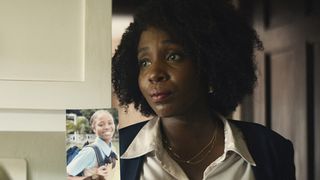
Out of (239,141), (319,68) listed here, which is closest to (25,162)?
(239,141)

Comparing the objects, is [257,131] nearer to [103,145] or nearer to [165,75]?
[165,75]

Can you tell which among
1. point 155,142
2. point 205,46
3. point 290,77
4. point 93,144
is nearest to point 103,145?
point 93,144

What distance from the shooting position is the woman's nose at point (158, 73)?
1033 millimetres

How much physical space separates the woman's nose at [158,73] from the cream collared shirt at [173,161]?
11 centimetres

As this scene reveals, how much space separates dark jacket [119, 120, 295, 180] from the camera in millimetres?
1051

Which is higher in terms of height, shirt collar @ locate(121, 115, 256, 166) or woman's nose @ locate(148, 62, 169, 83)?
woman's nose @ locate(148, 62, 169, 83)

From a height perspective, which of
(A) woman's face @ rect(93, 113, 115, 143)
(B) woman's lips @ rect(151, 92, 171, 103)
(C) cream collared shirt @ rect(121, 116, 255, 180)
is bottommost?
(C) cream collared shirt @ rect(121, 116, 255, 180)

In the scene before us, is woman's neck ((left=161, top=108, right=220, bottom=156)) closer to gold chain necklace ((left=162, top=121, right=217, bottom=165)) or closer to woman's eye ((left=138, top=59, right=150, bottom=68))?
gold chain necklace ((left=162, top=121, right=217, bottom=165))

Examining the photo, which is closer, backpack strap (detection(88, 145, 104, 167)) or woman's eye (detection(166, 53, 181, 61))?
backpack strap (detection(88, 145, 104, 167))

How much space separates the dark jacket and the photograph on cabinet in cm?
14

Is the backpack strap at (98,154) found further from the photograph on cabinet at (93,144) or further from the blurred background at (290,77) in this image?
the blurred background at (290,77)

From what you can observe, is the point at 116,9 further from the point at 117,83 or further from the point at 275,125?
the point at 275,125

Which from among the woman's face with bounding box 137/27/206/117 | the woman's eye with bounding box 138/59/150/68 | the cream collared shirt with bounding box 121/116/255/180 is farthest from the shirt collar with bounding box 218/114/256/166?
the woman's eye with bounding box 138/59/150/68

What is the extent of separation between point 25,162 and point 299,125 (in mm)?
669
